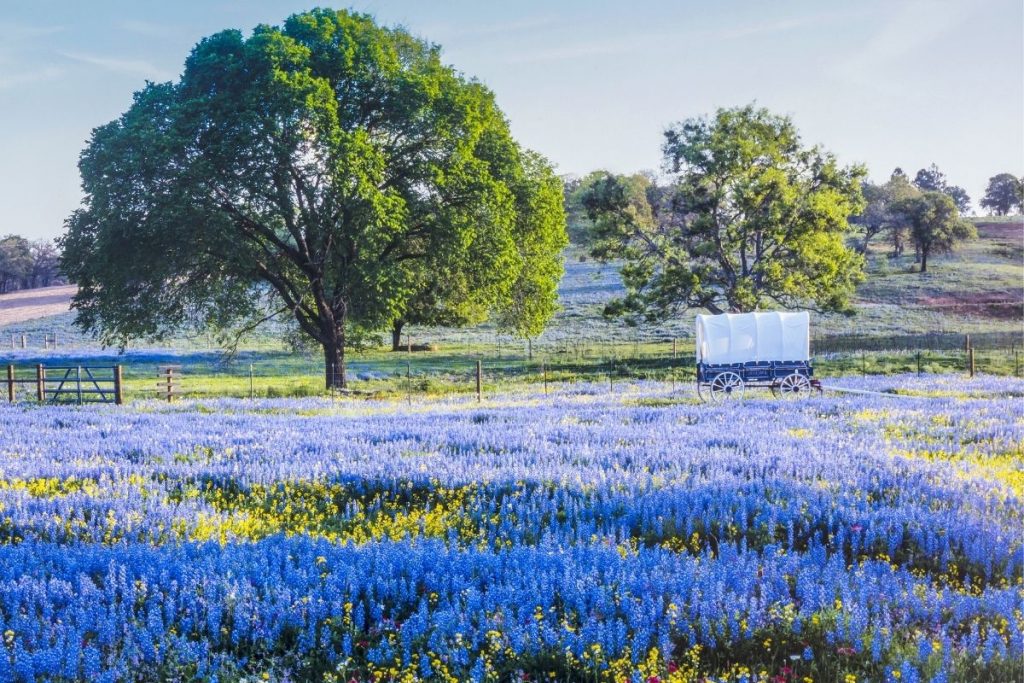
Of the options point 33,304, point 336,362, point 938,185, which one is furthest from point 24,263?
point 938,185

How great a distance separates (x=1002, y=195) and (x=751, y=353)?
439 ft

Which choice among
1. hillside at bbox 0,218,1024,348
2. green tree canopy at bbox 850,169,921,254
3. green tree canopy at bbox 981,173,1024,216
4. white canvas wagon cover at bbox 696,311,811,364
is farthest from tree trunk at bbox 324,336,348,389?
green tree canopy at bbox 981,173,1024,216

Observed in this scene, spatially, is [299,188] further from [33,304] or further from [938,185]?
[938,185]

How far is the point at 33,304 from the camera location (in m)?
89.4

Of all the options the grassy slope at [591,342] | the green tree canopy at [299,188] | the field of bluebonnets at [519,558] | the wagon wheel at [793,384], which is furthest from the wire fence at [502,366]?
the field of bluebonnets at [519,558]

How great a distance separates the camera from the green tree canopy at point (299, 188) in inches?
1107

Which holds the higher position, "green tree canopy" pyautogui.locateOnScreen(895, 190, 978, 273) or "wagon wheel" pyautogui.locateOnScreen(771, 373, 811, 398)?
"green tree canopy" pyautogui.locateOnScreen(895, 190, 978, 273)

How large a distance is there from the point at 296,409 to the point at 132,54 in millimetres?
11968

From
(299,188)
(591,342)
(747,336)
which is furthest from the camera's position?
(591,342)

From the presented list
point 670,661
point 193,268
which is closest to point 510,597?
point 670,661

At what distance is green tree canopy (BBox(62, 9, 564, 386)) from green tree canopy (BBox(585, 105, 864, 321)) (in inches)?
462

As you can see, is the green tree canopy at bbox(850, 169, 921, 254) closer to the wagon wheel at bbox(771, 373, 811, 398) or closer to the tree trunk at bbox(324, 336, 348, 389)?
the wagon wheel at bbox(771, 373, 811, 398)

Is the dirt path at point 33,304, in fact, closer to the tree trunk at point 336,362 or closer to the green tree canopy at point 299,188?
the green tree canopy at point 299,188

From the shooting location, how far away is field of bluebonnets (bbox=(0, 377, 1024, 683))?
15.6 feet
